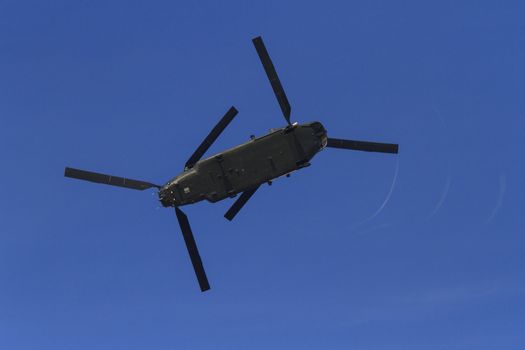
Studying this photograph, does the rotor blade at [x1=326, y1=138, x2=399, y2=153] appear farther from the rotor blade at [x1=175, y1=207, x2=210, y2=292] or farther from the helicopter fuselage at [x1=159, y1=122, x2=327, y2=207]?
the rotor blade at [x1=175, y1=207, x2=210, y2=292]

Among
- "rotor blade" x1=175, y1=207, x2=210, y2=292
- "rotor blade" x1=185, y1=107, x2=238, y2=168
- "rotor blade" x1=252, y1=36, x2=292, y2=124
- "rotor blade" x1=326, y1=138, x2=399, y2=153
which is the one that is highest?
"rotor blade" x1=252, y1=36, x2=292, y2=124

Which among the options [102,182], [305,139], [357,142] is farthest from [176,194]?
[357,142]

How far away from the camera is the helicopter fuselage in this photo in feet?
140

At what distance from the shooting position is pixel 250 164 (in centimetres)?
4281

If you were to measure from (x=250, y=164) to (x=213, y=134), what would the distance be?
335 cm

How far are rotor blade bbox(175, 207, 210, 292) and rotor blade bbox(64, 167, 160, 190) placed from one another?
3.13 meters

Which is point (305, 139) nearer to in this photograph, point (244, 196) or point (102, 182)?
point (244, 196)

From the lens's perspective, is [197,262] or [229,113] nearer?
[229,113]

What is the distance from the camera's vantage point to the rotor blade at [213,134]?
4234 centimetres

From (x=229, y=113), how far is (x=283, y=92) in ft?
13.2

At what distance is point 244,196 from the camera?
146ft

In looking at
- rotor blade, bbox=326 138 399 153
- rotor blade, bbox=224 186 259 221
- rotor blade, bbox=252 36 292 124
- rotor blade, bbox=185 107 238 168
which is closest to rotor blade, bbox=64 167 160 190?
rotor blade, bbox=185 107 238 168

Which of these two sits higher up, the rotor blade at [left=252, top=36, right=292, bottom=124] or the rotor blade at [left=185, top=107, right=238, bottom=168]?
the rotor blade at [left=252, top=36, right=292, bottom=124]

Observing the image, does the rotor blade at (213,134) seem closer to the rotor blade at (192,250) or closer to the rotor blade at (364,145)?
the rotor blade at (192,250)
